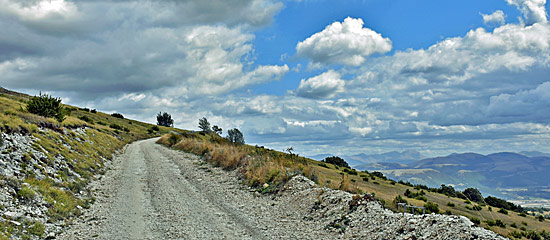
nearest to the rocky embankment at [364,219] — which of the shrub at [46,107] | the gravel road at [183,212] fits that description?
the gravel road at [183,212]

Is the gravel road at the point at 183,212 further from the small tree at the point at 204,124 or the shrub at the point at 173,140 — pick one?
the small tree at the point at 204,124

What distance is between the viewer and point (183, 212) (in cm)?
1259

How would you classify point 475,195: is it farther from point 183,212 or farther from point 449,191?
point 183,212

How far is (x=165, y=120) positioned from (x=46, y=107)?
11087 centimetres

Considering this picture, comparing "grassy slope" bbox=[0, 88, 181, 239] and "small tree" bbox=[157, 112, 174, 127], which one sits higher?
"small tree" bbox=[157, 112, 174, 127]

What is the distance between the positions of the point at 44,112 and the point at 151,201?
21.7 meters

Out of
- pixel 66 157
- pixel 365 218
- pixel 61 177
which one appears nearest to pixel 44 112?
pixel 66 157

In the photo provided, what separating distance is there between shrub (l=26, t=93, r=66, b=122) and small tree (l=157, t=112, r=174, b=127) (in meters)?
108

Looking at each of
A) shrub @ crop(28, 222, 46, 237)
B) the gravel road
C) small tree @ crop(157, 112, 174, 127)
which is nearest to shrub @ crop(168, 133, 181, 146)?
the gravel road

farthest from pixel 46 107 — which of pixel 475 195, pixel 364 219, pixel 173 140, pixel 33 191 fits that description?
pixel 475 195

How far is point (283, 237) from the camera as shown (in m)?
10.1

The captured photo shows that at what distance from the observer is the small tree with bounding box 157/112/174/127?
136200mm

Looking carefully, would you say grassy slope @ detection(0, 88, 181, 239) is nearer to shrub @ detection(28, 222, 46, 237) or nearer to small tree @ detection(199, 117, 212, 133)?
shrub @ detection(28, 222, 46, 237)

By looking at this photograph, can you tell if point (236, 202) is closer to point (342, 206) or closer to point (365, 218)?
point (342, 206)
